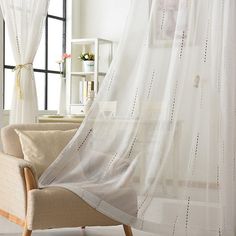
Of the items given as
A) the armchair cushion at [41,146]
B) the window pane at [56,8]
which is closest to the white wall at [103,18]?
the window pane at [56,8]

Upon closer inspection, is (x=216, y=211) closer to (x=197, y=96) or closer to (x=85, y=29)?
(x=197, y=96)

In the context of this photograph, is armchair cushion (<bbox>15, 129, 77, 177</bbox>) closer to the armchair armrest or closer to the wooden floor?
the armchair armrest

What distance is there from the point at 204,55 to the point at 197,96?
0.18 metres

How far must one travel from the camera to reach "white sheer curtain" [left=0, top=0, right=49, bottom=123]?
4504 millimetres

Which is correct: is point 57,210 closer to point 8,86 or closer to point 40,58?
point 8,86

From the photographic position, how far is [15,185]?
123 inches

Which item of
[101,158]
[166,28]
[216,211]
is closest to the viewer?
[216,211]

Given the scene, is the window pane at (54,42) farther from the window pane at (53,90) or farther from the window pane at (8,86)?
the window pane at (8,86)

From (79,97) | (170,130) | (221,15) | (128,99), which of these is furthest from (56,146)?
(79,97)

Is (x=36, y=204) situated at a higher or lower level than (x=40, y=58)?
lower

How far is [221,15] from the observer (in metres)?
2.26

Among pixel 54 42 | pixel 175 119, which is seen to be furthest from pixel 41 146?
pixel 54 42

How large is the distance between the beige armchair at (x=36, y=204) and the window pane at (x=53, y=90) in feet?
8.99

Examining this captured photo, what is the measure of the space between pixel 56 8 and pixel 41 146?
297 cm
